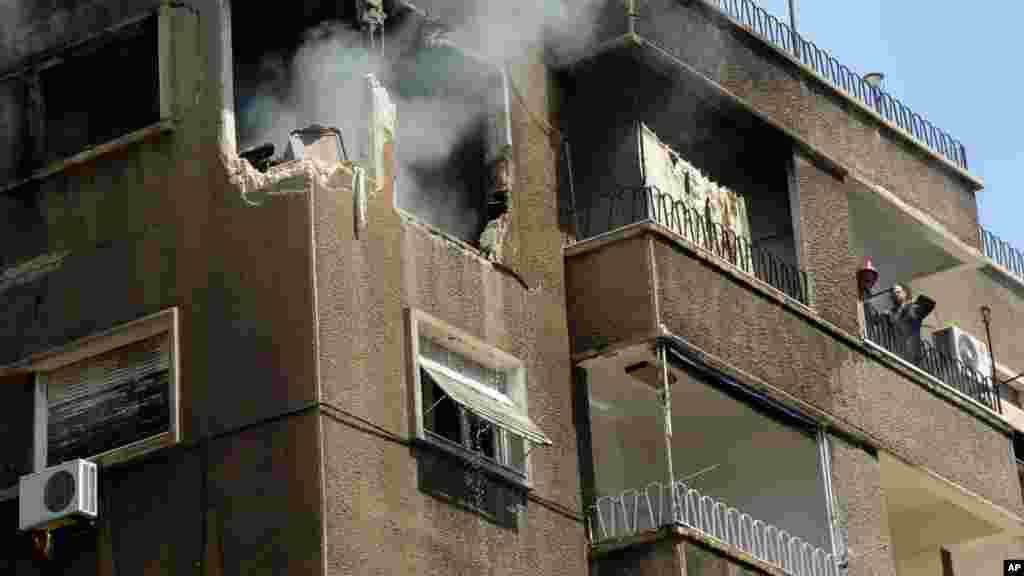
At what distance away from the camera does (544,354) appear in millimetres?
25969

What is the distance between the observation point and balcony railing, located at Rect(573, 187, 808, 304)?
89.7 ft

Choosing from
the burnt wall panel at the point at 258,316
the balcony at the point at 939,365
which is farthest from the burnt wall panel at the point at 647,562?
the balcony at the point at 939,365

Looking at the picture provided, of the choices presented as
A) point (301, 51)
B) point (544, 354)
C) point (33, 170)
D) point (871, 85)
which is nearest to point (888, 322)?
point (871, 85)

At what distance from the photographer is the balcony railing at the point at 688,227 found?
89.7 feet


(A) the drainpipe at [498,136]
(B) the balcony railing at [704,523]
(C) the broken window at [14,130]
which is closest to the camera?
(C) the broken window at [14,130]

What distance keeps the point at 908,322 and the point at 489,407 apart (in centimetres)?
812

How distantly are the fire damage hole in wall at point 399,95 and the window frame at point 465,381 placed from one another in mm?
1776

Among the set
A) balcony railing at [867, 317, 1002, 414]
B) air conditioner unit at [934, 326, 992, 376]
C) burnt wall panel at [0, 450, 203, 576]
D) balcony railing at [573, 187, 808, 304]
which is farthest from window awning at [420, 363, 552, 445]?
air conditioner unit at [934, 326, 992, 376]

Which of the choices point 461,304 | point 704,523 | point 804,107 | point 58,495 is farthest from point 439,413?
point 804,107

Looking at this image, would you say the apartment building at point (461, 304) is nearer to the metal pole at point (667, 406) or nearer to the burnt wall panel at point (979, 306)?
the metal pole at point (667, 406)

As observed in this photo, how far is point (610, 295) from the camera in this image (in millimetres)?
26453

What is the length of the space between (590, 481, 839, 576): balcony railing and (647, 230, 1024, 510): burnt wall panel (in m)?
1.47

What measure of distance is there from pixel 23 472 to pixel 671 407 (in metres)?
7.07

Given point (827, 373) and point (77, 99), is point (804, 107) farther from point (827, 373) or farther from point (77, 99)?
point (77, 99)
